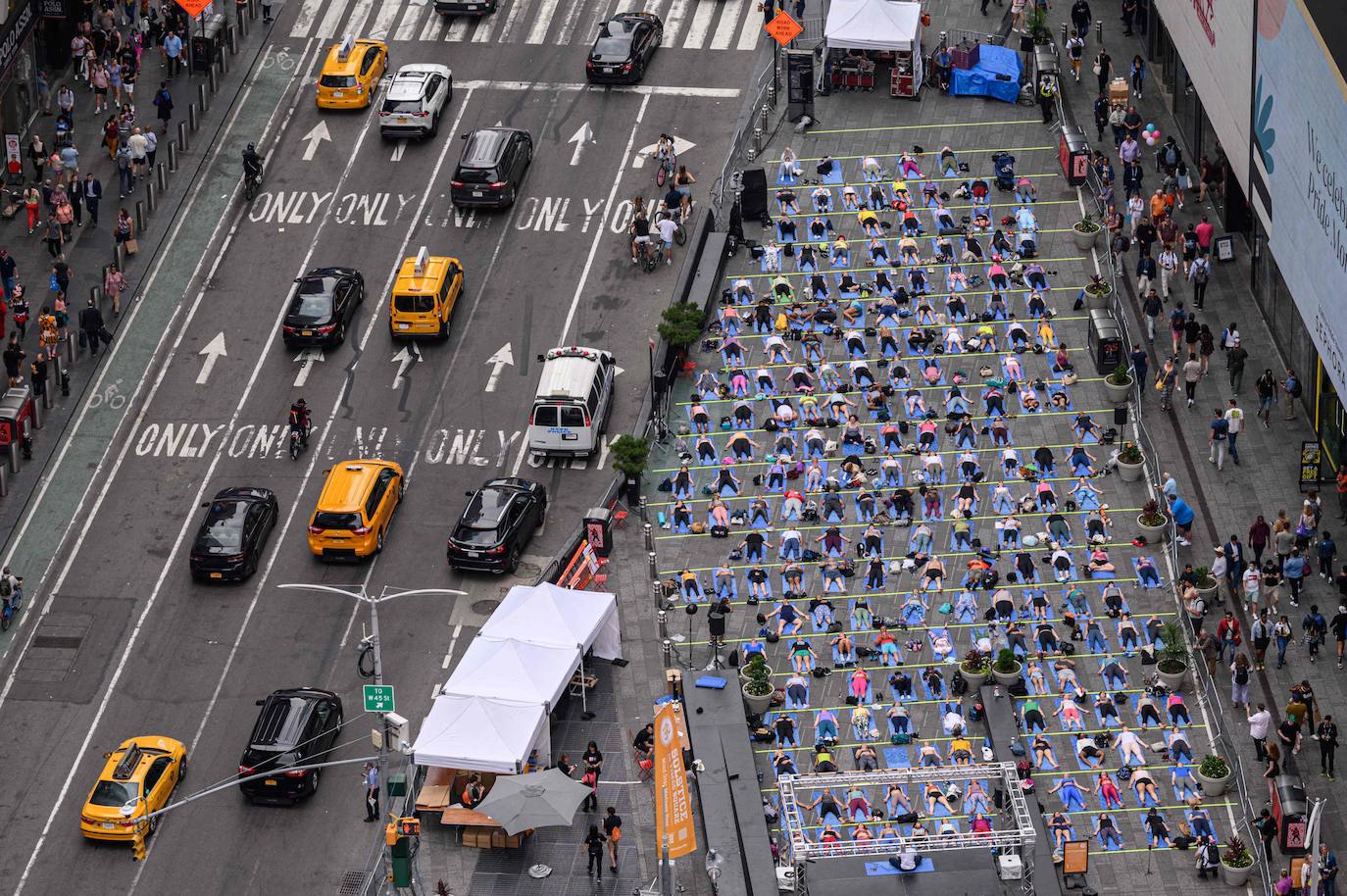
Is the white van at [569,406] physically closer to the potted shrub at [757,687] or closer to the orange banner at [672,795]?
the potted shrub at [757,687]

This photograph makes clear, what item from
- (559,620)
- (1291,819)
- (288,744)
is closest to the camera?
(1291,819)

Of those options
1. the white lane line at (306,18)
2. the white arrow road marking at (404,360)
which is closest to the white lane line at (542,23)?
the white lane line at (306,18)

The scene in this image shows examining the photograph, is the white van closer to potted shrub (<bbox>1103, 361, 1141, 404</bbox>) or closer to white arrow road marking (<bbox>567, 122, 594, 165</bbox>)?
white arrow road marking (<bbox>567, 122, 594, 165</bbox>)

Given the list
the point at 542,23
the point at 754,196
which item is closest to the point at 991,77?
the point at 754,196

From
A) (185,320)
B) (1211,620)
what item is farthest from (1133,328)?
(185,320)

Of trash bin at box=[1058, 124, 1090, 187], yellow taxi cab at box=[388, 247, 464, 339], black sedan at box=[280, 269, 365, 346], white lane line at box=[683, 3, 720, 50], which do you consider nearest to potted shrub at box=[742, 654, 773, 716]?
yellow taxi cab at box=[388, 247, 464, 339]

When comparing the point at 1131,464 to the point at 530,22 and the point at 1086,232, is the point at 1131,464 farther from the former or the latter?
the point at 530,22
